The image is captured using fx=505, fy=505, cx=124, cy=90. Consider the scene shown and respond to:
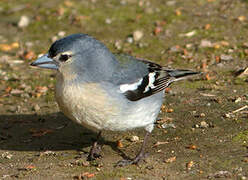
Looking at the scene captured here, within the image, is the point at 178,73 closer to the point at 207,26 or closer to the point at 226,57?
the point at 226,57

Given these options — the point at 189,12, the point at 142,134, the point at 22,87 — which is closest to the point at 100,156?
the point at 142,134

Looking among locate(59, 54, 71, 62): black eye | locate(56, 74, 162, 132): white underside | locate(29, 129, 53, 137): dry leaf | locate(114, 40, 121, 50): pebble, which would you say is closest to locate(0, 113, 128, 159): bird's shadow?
locate(29, 129, 53, 137): dry leaf

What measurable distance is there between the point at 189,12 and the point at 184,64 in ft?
6.35

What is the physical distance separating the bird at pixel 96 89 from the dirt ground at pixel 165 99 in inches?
15.5

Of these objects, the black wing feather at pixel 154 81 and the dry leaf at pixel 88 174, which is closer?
the dry leaf at pixel 88 174

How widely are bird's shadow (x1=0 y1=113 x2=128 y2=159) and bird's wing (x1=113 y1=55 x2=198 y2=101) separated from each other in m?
0.69

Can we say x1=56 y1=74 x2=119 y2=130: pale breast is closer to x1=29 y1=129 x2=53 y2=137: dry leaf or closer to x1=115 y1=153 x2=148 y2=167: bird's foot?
x1=115 y1=153 x2=148 y2=167: bird's foot

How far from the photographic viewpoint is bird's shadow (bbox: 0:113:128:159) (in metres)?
5.50

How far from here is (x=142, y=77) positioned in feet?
17.0

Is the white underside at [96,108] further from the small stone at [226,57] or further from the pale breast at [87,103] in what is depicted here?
the small stone at [226,57]

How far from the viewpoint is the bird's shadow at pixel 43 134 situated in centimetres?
550

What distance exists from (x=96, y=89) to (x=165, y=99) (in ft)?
6.06

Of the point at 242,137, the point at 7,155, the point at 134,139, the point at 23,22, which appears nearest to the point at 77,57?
the point at 134,139

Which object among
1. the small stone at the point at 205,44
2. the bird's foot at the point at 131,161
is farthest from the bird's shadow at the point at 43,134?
the small stone at the point at 205,44
